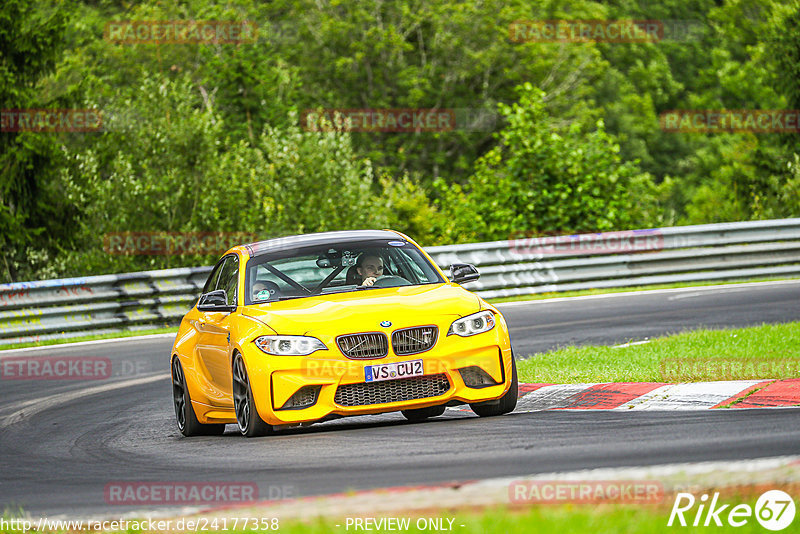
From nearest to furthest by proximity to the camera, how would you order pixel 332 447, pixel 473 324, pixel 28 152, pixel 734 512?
pixel 734 512 < pixel 332 447 < pixel 473 324 < pixel 28 152

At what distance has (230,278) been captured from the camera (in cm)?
1028

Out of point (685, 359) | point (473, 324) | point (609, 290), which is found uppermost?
point (473, 324)

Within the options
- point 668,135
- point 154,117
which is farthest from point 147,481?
point 668,135

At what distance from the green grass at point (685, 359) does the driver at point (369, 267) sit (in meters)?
1.92

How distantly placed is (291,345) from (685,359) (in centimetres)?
416

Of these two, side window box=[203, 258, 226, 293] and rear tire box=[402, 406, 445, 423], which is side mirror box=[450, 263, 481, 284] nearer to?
rear tire box=[402, 406, 445, 423]

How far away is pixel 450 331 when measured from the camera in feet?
28.3

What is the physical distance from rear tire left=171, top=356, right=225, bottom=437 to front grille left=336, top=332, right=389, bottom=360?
78.4 inches

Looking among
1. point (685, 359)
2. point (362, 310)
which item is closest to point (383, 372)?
point (362, 310)

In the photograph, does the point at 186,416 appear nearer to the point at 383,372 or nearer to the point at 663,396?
the point at 383,372

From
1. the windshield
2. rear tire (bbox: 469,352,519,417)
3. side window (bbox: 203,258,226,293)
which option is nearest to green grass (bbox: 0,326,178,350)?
side window (bbox: 203,258,226,293)

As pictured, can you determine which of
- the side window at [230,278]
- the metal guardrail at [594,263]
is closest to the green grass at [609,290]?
the metal guardrail at [594,263]

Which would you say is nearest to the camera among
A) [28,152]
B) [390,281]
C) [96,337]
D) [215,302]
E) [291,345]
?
[291,345]

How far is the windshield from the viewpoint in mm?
9586
